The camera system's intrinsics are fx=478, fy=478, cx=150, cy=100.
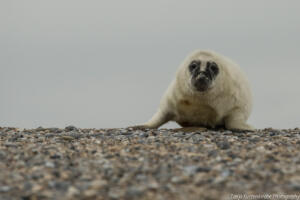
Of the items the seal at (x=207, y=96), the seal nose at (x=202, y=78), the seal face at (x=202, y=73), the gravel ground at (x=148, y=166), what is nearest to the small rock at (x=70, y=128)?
the gravel ground at (x=148, y=166)

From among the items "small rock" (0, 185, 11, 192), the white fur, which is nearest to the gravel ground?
"small rock" (0, 185, 11, 192)

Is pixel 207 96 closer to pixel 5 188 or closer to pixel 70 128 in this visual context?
pixel 70 128

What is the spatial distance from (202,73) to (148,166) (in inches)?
159

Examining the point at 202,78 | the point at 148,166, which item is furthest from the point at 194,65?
the point at 148,166

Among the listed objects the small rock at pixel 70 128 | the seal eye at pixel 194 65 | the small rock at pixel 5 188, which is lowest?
the small rock at pixel 5 188

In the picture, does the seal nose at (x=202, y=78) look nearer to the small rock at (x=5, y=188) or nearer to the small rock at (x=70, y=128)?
the small rock at (x=70, y=128)

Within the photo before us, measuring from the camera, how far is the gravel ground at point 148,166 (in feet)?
18.9

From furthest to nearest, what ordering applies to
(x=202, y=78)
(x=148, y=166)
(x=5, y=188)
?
(x=202, y=78), (x=148, y=166), (x=5, y=188)

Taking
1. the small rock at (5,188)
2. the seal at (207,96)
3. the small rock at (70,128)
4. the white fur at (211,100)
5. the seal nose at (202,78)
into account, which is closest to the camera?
the small rock at (5,188)

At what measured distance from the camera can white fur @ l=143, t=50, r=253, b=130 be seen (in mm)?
10656

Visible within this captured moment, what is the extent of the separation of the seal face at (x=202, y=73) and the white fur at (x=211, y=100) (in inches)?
4.6

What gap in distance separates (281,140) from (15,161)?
17.0 feet

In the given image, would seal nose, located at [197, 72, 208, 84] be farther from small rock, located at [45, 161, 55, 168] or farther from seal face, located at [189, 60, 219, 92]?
small rock, located at [45, 161, 55, 168]

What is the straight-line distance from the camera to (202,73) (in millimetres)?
10305
